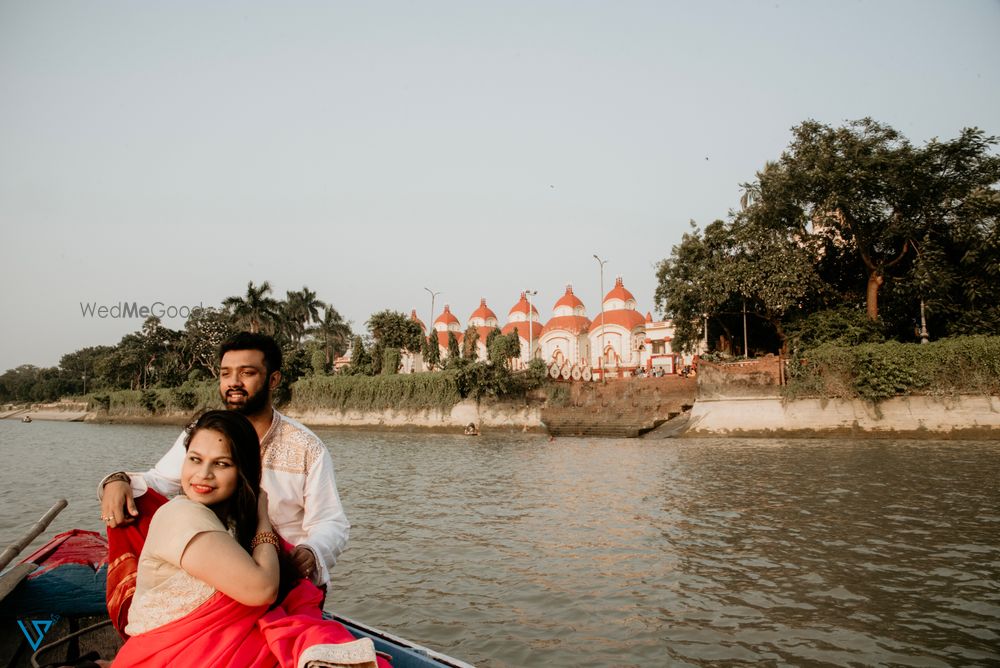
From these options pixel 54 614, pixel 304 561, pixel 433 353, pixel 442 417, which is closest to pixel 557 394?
pixel 442 417

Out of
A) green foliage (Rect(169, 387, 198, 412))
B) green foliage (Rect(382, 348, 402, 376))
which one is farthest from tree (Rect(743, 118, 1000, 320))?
green foliage (Rect(169, 387, 198, 412))

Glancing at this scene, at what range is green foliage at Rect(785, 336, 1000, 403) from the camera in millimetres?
21670

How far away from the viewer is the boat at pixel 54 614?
3.66m

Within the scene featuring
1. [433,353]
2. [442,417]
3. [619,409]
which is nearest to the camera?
[619,409]

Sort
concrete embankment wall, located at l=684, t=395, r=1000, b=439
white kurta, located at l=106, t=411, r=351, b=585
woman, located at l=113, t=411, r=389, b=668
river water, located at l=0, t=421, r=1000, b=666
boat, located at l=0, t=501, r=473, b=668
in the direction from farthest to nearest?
concrete embankment wall, located at l=684, t=395, r=1000, b=439 < river water, located at l=0, t=421, r=1000, b=666 < boat, located at l=0, t=501, r=473, b=668 < white kurta, located at l=106, t=411, r=351, b=585 < woman, located at l=113, t=411, r=389, b=668

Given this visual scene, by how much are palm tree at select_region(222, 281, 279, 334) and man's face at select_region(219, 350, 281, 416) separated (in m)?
46.1

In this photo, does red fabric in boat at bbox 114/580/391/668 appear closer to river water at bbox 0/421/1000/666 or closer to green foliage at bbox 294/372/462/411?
river water at bbox 0/421/1000/666

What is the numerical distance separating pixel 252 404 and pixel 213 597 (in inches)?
42.9

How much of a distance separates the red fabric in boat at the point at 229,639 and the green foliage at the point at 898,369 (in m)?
24.7

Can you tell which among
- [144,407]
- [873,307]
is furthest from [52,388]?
[873,307]

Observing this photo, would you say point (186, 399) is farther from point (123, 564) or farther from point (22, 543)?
point (123, 564)

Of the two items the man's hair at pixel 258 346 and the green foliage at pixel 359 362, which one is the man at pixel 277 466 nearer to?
the man's hair at pixel 258 346

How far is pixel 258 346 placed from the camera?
10.7 feet

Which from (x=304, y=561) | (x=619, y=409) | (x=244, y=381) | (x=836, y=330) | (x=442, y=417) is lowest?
(x=442, y=417)
